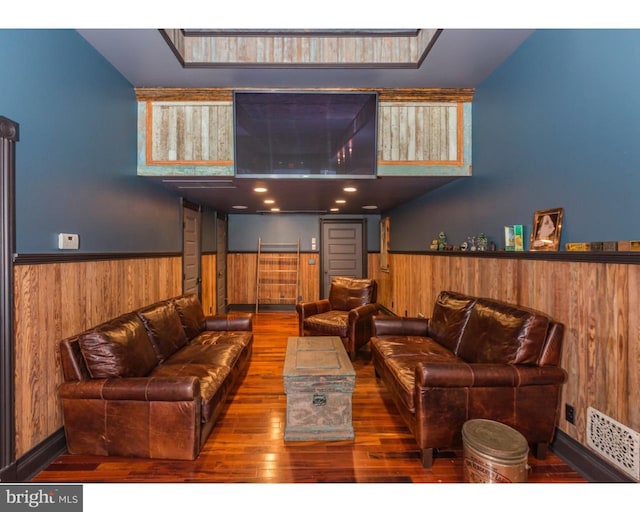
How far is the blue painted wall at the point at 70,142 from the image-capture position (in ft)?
5.84

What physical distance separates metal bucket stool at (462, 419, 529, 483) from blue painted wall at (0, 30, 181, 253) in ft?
9.18

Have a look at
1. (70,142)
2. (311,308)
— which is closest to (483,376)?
(311,308)

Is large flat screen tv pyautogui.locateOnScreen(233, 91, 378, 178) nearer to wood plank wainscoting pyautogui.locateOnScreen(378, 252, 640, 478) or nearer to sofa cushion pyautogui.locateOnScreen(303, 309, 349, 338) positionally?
wood plank wainscoting pyautogui.locateOnScreen(378, 252, 640, 478)

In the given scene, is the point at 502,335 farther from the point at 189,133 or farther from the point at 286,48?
the point at 189,133

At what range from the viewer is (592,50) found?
69.7 inches

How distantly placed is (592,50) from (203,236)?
5045mm

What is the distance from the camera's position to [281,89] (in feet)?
9.86

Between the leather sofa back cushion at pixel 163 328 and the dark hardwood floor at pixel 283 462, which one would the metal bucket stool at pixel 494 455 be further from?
the leather sofa back cushion at pixel 163 328

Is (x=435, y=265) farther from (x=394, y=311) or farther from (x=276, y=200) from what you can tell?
(x=276, y=200)

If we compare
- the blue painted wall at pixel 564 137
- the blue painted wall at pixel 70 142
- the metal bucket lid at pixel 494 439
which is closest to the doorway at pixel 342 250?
the blue painted wall at pixel 564 137

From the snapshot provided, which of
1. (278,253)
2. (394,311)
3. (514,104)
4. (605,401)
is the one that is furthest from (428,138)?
(278,253)

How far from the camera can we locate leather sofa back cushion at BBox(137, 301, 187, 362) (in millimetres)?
2529

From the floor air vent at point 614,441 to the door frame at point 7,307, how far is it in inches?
131

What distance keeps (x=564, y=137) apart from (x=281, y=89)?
95.5 inches
